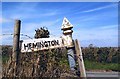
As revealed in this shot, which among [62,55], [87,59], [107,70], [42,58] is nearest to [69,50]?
[62,55]

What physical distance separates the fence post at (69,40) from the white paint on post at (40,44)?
14cm

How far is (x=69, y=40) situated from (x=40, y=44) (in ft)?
1.55

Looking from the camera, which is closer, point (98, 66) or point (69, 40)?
point (69, 40)

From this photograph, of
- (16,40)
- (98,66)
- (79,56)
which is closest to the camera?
(16,40)

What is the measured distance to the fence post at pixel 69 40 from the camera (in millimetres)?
4414

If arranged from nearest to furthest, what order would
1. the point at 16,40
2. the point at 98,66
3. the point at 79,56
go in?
the point at 16,40 < the point at 79,56 < the point at 98,66

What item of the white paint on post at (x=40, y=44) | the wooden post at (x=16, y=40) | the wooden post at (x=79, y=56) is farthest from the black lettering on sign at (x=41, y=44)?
the wooden post at (x=79, y=56)

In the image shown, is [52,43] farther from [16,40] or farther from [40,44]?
[16,40]

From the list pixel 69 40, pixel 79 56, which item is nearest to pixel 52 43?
pixel 69 40

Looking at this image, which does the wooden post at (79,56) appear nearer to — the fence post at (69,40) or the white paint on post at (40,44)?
the fence post at (69,40)

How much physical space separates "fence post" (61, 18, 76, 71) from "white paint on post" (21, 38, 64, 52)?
0.45 ft

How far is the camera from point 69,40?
4.47 meters

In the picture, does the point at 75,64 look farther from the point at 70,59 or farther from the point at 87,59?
the point at 87,59

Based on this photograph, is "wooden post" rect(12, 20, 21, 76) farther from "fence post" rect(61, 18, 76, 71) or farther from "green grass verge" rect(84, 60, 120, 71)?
"green grass verge" rect(84, 60, 120, 71)
